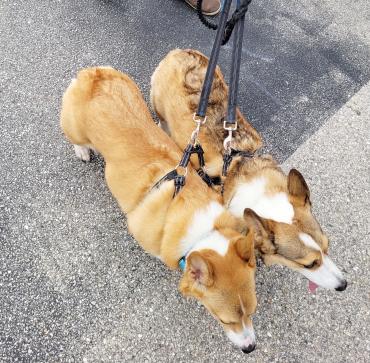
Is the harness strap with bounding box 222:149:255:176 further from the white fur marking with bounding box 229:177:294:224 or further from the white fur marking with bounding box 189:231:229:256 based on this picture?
the white fur marking with bounding box 189:231:229:256

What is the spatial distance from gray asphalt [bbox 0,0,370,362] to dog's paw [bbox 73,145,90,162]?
8 cm

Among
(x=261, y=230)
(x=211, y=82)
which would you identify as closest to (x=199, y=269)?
(x=261, y=230)

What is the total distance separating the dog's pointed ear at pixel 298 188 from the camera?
9.31 ft

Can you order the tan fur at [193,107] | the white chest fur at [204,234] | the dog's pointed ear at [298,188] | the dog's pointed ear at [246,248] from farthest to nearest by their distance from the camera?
the tan fur at [193,107] < the dog's pointed ear at [298,188] < the white chest fur at [204,234] < the dog's pointed ear at [246,248]

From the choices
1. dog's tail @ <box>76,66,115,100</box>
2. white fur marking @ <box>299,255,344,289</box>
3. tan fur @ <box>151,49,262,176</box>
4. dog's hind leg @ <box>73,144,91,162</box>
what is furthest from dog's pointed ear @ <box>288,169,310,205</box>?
dog's hind leg @ <box>73,144,91,162</box>

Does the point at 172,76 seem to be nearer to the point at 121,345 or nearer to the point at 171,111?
the point at 171,111

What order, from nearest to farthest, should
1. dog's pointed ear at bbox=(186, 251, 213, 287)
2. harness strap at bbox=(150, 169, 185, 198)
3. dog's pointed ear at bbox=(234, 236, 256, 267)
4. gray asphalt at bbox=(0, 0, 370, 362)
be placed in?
dog's pointed ear at bbox=(186, 251, 213, 287)
dog's pointed ear at bbox=(234, 236, 256, 267)
harness strap at bbox=(150, 169, 185, 198)
gray asphalt at bbox=(0, 0, 370, 362)

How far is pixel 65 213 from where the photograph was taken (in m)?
3.46

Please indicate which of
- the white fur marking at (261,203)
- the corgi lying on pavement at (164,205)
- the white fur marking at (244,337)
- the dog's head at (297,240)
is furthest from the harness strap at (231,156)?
the white fur marking at (244,337)

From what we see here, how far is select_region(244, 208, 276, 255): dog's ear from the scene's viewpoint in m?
2.64

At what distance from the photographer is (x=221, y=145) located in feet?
10.9

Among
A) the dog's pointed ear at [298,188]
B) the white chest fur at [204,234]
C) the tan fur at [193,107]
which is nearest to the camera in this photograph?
the white chest fur at [204,234]

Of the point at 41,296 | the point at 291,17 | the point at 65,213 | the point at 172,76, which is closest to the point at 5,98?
the point at 65,213

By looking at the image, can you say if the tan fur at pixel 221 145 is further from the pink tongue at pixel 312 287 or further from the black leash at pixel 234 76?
the pink tongue at pixel 312 287
